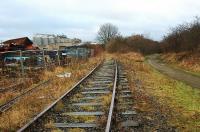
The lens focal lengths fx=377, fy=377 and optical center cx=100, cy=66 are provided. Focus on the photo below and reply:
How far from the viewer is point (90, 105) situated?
37.2 feet

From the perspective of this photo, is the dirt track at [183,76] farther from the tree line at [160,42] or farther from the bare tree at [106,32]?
the bare tree at [106,32]

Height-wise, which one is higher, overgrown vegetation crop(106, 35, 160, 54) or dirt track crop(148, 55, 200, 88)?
overgrown vegetation crop(106, 35, 160, 54)

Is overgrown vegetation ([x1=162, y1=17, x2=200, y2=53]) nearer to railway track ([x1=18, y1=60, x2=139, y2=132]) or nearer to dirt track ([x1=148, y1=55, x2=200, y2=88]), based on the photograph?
dirt track ([x1=148, y1=55, x2=200, y2=88])

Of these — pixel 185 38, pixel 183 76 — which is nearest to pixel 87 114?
pixel 183 76

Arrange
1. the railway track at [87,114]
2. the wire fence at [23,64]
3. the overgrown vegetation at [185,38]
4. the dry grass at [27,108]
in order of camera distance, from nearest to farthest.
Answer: the railway track at [87,114]
the dry grass at [27,108]
the wire fence at [23,64]
the overgrown vegetation at [185,38]

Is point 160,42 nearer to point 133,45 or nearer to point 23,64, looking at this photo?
point 133,45

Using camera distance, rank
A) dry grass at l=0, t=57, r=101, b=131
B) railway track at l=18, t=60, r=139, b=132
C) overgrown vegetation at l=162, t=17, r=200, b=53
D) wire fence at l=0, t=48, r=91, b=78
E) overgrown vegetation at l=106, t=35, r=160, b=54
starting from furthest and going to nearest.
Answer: overgrown vegetation at l=106, t=35, r=160, b=54
overgrown vegetation at l=162, t=17, r=200, b=53
wire fence at l=0, t=48, r=91, b=78
dry grass at l=0, t=57, r=101, b=131
railway track at l=18, t=60, r=139, b=132

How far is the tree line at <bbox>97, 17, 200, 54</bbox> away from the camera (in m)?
41.3

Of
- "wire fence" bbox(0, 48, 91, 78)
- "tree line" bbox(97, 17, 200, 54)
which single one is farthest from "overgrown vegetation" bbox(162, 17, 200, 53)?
"wire fence" bbox(0, 48, 91, 78)

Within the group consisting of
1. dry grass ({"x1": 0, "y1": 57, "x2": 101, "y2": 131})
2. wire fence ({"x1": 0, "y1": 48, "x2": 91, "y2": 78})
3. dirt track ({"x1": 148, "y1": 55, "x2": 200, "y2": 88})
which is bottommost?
dirt track ({"x1": 148, "y1": 55, "x2": 200, "y2": 88})

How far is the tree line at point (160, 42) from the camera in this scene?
4131 cm

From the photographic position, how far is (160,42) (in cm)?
7462

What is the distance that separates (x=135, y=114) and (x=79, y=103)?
234cm

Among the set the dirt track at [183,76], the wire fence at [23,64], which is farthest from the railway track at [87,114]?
the dirt track at [183,76]
